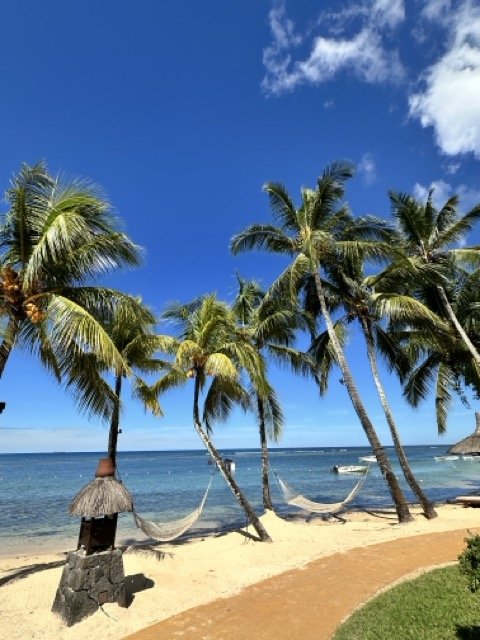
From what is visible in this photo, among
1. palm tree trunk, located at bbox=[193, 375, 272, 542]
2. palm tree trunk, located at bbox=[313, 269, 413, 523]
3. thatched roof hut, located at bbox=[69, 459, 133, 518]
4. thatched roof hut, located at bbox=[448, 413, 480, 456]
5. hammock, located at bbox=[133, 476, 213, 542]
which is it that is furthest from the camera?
palm tree trunk, located at bbox=[313, 269, 413, 523]

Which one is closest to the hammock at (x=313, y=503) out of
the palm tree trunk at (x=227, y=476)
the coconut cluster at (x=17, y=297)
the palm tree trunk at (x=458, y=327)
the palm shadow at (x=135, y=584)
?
the palm tree trunk at (x=227, y=476)

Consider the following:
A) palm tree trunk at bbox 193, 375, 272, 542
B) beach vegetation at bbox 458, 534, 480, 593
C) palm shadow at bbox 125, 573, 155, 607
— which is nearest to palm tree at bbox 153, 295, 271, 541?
palm tree trunk at bbox 193, 375, 272, 542

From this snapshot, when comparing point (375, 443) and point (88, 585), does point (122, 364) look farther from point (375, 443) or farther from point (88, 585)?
point (375, 443)

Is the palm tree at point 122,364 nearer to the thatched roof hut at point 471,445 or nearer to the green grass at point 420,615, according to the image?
the green grass at point 420,615

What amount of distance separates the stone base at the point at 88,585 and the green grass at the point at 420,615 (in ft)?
9.18

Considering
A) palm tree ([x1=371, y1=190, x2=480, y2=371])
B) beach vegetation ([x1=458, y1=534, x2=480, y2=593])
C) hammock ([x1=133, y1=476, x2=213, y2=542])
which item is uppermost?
palm tree ([x1=371, y1=190, x2=480, y2=371])

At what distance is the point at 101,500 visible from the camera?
545 centimetres

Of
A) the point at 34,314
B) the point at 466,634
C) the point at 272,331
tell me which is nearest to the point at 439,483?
the point at 272,331

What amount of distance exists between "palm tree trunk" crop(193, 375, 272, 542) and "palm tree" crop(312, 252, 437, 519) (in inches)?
172

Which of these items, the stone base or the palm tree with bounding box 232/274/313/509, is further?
the palm tree with bounding box 232/274/313/509

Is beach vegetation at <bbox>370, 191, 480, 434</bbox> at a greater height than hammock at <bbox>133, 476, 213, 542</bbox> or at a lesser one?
greater

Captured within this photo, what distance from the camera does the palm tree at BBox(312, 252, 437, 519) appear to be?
37.9ft

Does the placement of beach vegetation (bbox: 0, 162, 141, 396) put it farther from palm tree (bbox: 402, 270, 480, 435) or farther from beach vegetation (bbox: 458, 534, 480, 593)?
palm tree (bbox: 402, 270, 480, 435)

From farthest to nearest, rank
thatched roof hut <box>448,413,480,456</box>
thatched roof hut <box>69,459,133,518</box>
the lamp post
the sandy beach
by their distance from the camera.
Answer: thatched roof hut <box>448,413,480,456</box>, thatched roof hut <box>69,459,133,518</box>, the lamp post, the sandy beach
